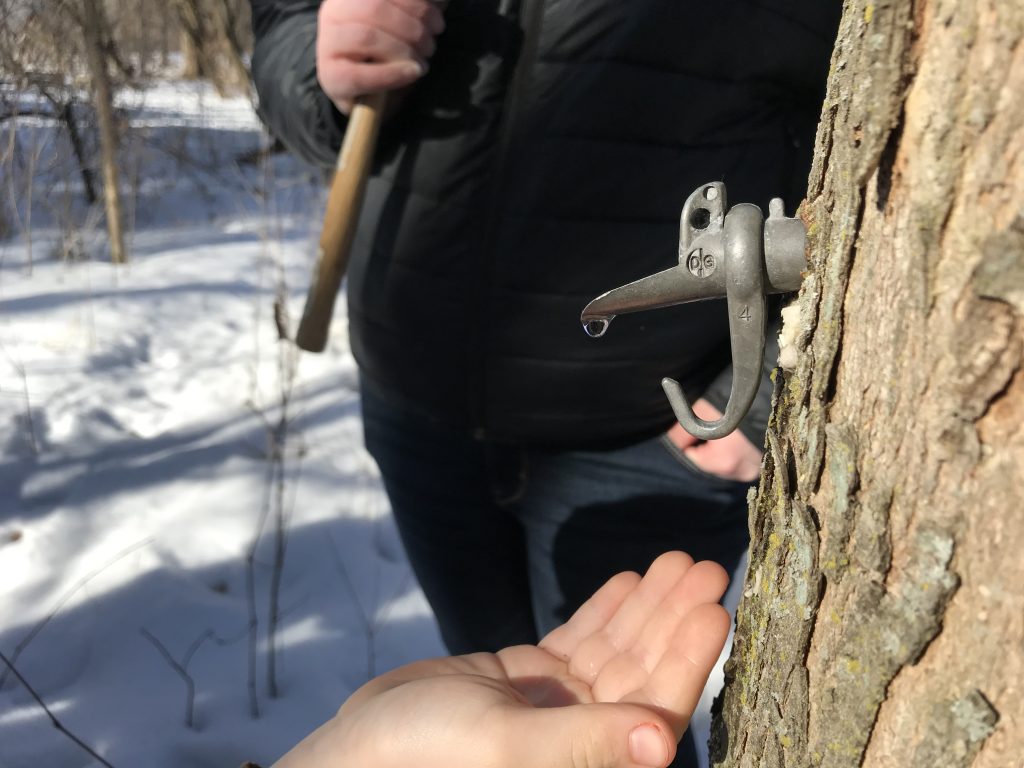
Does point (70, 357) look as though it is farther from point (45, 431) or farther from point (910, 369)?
point (910, 369)

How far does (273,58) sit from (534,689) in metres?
1.18

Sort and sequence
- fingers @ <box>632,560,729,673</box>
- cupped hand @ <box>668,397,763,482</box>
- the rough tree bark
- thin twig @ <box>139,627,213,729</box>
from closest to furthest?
the rough tree bark < fingers @ <box>632,560,729,673</box> < cupped hand @ <box>668,397,763,482</box> < thin twig @ <box>139,627,213,729</box>

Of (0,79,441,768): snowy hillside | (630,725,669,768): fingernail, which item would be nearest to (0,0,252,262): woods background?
(0,79,441,768): snowy hillside

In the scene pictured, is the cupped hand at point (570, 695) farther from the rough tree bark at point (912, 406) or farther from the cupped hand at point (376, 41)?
the cupped hand at point (376, 41)

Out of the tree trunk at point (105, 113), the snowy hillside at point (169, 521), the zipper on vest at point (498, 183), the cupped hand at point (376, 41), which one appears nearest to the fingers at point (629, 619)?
the zipper on vest at point (498, 183)

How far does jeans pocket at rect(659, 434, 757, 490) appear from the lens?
1193mm

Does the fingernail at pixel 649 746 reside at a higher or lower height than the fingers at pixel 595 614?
higher

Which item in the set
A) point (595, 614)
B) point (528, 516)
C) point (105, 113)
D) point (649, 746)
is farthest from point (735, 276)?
point (105, 113)

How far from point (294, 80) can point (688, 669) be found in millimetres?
1153

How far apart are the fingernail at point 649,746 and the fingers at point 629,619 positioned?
223mm

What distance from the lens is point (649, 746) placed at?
580mm

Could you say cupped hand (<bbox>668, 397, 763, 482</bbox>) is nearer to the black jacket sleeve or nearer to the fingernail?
the fingernail

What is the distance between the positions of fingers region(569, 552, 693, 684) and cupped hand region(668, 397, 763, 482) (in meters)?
0.37

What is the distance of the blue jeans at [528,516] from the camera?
4.05ft
